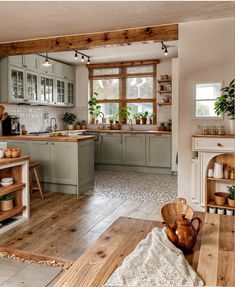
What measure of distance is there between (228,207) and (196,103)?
4.43ft

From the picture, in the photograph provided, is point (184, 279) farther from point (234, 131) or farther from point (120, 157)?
point (120, 157)

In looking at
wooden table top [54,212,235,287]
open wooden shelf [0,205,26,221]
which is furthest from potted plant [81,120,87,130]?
wooden table top [54,212,235,287]

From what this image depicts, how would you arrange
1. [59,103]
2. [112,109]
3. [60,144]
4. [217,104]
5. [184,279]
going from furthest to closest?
1. [112,109]
2. [59,103]
3. [60,144]
4. [217,104]
5. [184,279]

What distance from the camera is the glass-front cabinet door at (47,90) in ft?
20.8

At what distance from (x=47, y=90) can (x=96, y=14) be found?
343 cm

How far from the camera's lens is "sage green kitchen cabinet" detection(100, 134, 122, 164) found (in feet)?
22.1

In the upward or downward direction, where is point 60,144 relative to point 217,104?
downward

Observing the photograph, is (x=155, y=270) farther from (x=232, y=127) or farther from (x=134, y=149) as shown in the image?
(x=134, y=149)

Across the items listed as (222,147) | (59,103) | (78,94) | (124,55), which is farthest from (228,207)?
(78,94)

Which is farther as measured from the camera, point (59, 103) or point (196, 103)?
point (59, 103)

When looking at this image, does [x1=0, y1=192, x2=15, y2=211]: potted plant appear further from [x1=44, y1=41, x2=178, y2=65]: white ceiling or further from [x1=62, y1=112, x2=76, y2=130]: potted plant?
[x1=62, y1=112, x2=76, y2=130]: potted plant

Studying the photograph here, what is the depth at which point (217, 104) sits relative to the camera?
345 centimetres

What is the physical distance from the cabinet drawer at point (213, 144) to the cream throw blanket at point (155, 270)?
98.7 inches

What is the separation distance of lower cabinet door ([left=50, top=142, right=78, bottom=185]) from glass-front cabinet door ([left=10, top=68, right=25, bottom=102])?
58.0 inches
